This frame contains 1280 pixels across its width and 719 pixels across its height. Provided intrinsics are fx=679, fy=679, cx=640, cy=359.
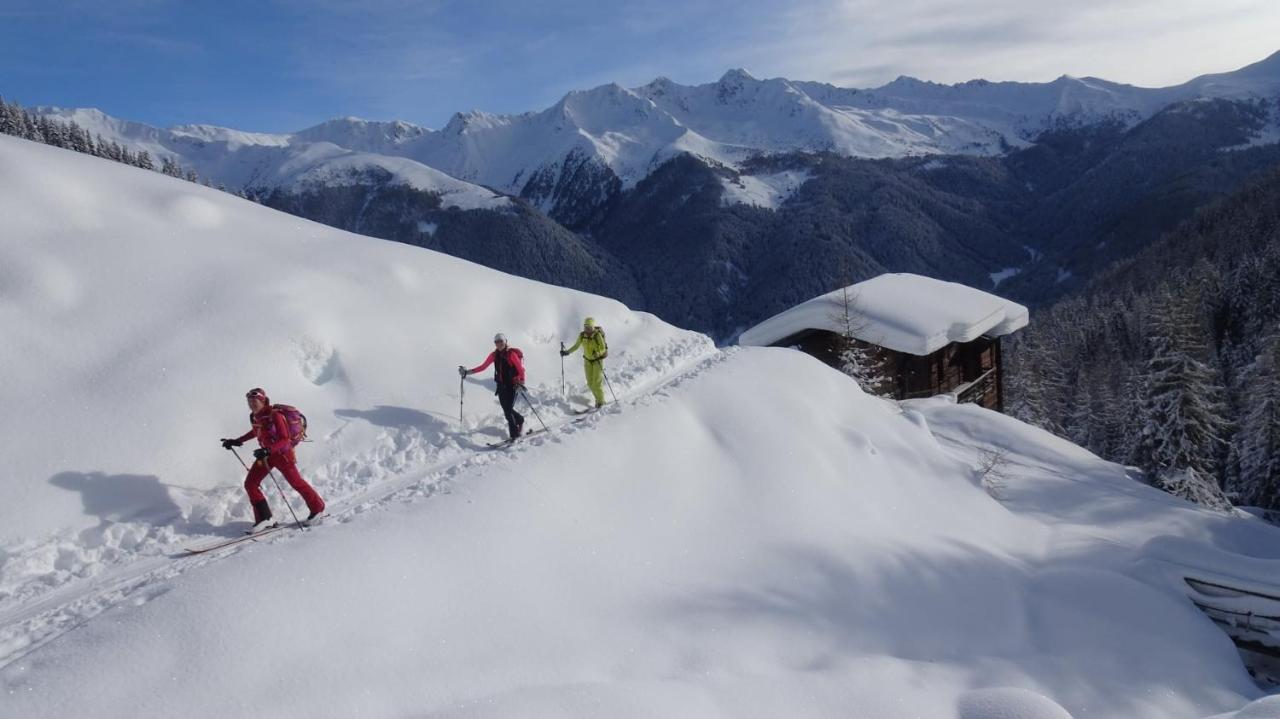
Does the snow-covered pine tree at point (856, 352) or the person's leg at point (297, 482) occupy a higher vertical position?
the person's leg at point (297, 482)

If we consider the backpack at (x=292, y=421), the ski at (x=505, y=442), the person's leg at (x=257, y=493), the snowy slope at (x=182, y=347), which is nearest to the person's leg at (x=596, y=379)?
the snowy slope at (x=182, y=347)

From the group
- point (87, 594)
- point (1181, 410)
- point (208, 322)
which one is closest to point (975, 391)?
point (1181, 410)

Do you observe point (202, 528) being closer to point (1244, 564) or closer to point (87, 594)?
point (87, 594)

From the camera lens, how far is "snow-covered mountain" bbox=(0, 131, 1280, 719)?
6.27m

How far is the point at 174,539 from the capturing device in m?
8.47

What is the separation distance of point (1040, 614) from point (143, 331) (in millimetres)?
15156

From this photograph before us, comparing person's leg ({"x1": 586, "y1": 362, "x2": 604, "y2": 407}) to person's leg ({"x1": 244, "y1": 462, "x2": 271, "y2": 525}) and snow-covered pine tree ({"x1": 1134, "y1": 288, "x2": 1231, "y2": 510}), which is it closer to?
person's leg ({"x1": 244, "y1": 462, "x2": 271, "y2": 525})

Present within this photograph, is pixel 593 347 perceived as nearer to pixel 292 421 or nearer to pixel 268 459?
pixel 292 421

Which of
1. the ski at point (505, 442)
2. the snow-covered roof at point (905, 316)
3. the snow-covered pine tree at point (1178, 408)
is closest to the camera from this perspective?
the ski at point (505, 442)

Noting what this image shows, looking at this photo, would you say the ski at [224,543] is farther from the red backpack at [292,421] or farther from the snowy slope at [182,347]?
the red backpack at [292,421]

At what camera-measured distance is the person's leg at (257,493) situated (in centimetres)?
876

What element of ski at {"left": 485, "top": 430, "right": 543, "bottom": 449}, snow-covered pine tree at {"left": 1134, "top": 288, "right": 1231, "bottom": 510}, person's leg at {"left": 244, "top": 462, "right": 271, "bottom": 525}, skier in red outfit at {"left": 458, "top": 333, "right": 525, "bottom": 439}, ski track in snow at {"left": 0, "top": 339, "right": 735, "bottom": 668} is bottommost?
snow-covered pine tree at {"left": 1134, "top": 288, "right": 1231, "bottom": 510}

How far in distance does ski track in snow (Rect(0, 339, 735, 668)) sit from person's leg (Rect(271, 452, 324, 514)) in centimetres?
26

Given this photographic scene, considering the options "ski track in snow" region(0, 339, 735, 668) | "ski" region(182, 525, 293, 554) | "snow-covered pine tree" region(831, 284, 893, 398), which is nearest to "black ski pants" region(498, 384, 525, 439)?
"ski track in snow" region(0, 339, 735, 668)
